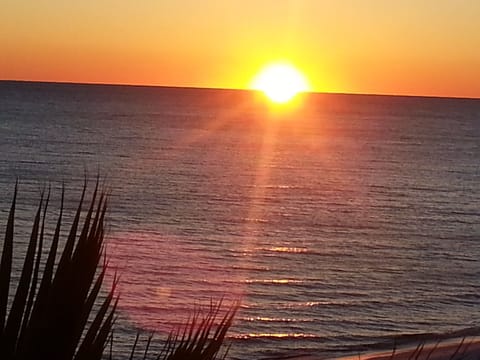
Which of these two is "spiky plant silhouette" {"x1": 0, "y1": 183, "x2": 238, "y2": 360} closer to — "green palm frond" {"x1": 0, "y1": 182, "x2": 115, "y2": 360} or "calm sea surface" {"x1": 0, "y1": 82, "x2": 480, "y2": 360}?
"green palm frond" {"x1": 0, "y1": 182, "x2": 115, "y2": 360}

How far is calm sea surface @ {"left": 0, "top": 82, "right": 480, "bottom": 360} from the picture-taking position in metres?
21.1

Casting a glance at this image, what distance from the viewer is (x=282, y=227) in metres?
36.8

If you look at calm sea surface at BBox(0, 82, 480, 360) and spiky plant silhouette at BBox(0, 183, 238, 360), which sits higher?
calm sea surface at BBox(0, 82, 480, 360)

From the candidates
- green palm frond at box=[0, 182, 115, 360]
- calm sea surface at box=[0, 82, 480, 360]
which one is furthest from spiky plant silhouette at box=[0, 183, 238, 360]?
calm sea surface at box=[0, 82, 480, 360]

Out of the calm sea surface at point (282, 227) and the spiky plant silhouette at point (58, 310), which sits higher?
the calm sea surface at point (282, 227)

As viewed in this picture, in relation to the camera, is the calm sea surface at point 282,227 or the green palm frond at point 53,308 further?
the calm sea surface at point 282,227

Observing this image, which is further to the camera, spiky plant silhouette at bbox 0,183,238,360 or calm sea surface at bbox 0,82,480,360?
calm sea surface at bbox 0,82,480,360

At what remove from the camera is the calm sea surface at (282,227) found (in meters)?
21.1

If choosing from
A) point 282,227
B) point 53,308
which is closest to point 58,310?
point 53,308

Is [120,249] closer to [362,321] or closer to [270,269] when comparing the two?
[270,269]

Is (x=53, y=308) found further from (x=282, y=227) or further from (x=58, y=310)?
(x=282, y=227)

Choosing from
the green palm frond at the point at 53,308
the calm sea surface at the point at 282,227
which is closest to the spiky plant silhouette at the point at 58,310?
the green palm frond at the point at 53,308

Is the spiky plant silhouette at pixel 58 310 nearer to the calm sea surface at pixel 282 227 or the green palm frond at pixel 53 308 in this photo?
the green palm frond at pixel 53 308

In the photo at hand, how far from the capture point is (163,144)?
82.1m
